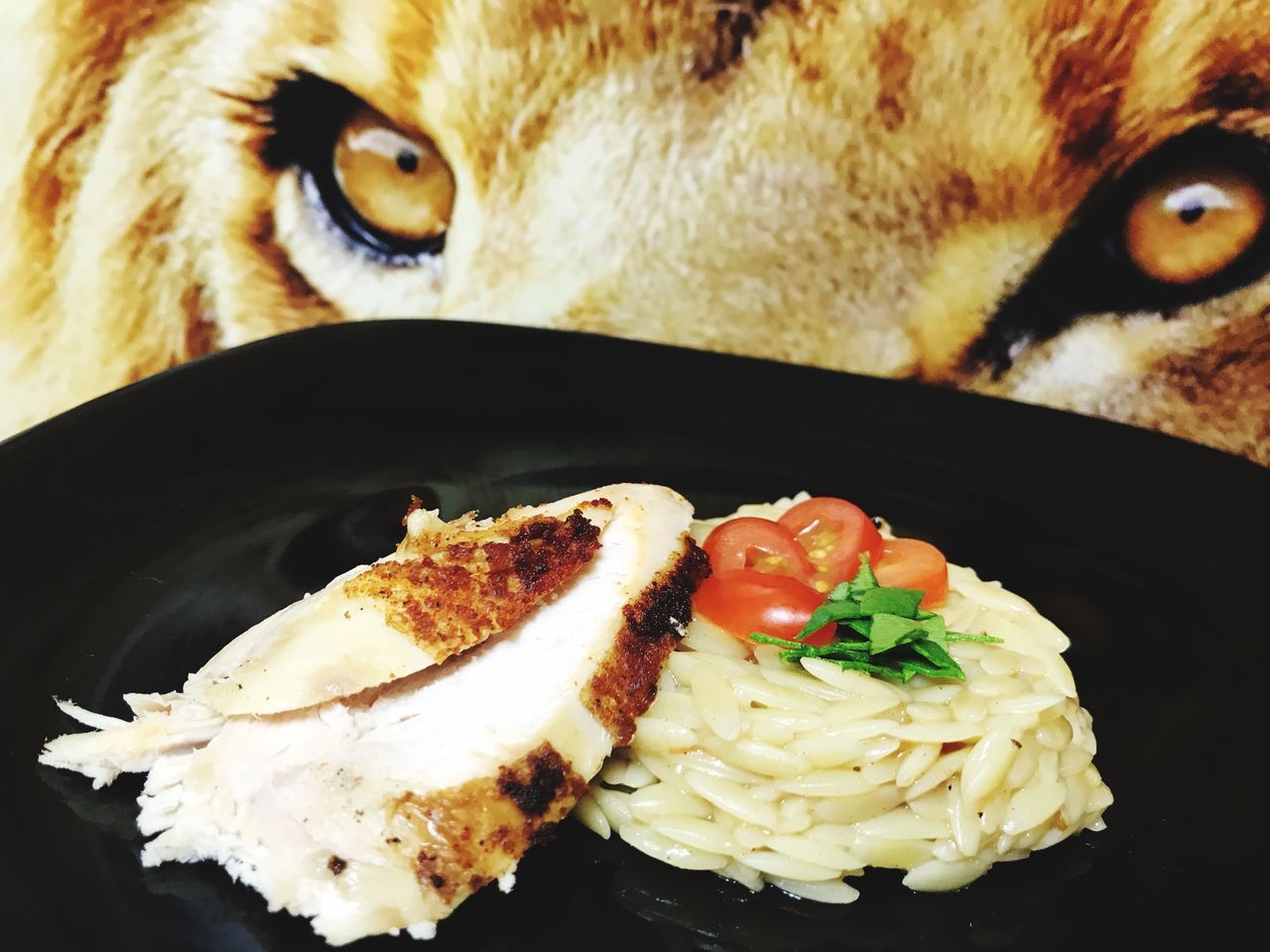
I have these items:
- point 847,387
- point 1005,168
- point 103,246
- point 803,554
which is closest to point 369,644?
point 803,554

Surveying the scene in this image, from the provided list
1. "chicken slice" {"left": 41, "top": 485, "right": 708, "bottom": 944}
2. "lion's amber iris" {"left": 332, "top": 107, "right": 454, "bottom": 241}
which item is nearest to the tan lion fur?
"lion's amber iris" {"left": 332, "top": 107, "right": 454, "bottom": 241}

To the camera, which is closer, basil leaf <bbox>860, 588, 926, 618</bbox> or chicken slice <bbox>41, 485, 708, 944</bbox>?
chicken slice <bbox>41, 485, 708, 944</bbox>

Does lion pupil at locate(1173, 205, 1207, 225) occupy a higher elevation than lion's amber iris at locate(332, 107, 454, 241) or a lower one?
higher

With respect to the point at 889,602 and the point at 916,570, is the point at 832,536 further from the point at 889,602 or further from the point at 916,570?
the point at 889,602

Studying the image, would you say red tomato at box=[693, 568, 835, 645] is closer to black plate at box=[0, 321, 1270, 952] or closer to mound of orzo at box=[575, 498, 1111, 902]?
mound of orzo at box=[575, 498, 1111, 902]

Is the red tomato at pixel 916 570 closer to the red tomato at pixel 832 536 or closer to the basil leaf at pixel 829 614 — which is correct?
the red tomato at pixel 832 536

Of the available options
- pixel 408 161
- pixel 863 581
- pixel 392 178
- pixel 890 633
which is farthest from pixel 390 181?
pixel 890 633
